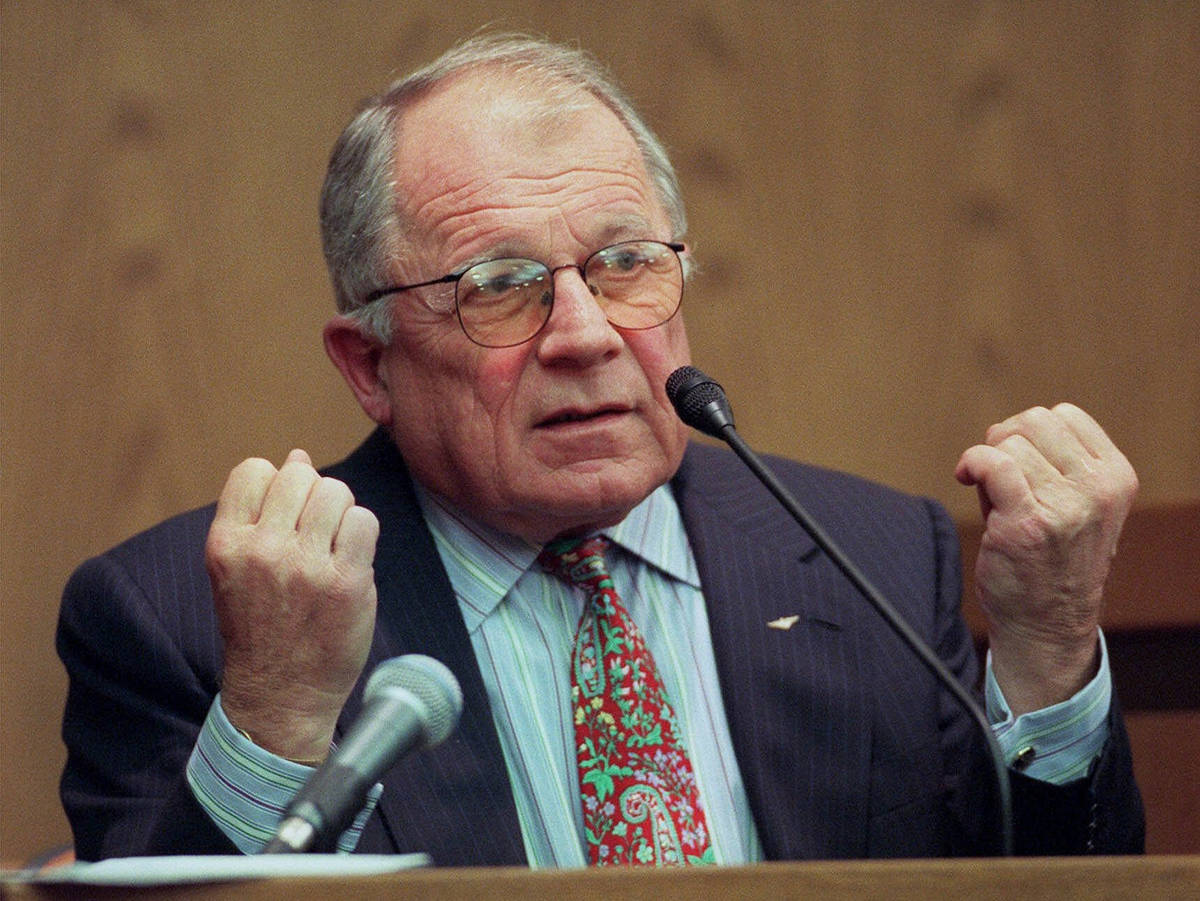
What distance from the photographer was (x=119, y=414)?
8.17ft

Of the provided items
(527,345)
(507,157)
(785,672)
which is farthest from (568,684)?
(507,157)

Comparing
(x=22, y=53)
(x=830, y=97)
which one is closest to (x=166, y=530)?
(x=22, y=53)

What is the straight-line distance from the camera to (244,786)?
1.41 metres

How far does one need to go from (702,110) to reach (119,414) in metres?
1.13

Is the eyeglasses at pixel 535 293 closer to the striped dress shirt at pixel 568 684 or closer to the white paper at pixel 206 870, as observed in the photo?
the striped dress shirt at pixel 568 684

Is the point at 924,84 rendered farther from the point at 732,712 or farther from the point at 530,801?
the point at 530,801

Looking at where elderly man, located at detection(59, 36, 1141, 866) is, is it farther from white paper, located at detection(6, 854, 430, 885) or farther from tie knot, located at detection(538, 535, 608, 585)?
white paper, located at detection(6, 854, 430, 885)

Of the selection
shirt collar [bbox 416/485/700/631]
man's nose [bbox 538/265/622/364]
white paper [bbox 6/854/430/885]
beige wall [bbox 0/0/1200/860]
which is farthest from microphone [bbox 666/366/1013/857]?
beige wall [bbox 0/0/1200/860]

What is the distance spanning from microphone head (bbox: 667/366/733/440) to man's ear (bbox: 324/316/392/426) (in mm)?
487

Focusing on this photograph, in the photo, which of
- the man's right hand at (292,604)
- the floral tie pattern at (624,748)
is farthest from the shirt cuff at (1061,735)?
the man's right hand at (292,604)

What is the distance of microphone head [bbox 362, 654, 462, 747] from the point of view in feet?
3.53

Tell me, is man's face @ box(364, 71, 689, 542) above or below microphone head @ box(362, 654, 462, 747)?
above

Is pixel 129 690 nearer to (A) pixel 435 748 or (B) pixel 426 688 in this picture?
(A) pixel 435 748

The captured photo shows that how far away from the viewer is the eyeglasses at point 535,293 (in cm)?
175
